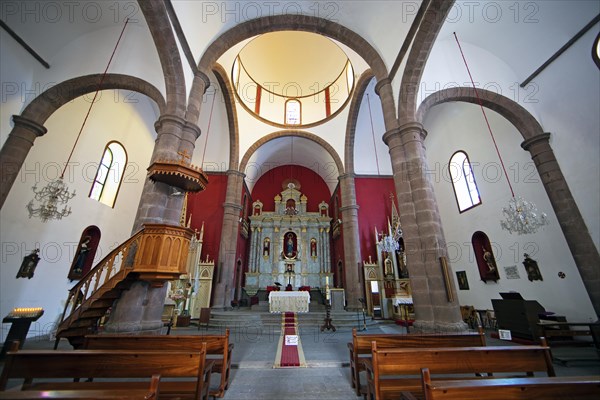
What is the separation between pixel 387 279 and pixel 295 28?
10696 millimetres

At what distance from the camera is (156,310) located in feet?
16.9

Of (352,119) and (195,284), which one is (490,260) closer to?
(352,119)

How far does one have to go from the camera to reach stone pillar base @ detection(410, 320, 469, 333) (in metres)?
4.59

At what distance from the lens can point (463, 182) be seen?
1069cm

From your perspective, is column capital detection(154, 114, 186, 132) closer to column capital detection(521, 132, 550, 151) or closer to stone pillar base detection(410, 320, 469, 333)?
stone pillar base detection(410, 320, 469, 333)

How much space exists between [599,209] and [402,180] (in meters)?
4.85

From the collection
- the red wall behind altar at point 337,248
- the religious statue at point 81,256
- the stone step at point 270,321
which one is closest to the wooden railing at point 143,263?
the religious statue at point 81,256

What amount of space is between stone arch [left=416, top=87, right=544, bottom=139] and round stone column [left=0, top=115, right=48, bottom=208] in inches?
419

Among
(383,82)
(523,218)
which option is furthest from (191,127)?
(523,218)

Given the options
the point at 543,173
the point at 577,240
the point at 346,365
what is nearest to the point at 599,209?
the point at 577,240

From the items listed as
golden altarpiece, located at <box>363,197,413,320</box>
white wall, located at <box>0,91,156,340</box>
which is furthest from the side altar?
white wall, located at <box>0,91,156,340</box>

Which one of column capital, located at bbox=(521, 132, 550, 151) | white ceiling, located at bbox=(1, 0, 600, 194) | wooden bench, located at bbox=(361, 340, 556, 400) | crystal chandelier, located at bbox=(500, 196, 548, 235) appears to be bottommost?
wooden bench, located at bbox=(361, 340, 556, 400)

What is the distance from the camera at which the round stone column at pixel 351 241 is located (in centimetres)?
1102

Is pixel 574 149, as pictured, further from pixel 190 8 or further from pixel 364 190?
pixel 190 8
